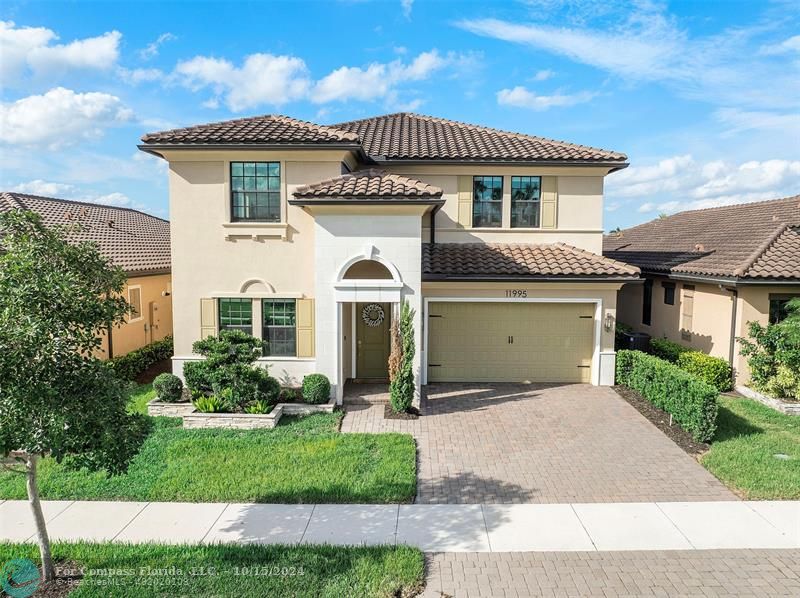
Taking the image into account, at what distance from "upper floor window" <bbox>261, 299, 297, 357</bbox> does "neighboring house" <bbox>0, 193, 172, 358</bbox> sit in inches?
160

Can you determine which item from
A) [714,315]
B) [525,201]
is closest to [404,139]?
[525,201]

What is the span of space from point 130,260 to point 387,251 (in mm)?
9454

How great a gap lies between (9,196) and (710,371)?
72.6ft

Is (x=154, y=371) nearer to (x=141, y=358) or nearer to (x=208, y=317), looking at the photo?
(x=141, y=358)

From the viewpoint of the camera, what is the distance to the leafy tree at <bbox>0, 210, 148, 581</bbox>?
16.9 feet

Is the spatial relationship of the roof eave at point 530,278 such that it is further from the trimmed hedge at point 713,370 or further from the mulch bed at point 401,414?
the mulch bed at point 401,414

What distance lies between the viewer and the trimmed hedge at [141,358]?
1457 cm

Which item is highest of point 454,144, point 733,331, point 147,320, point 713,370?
point 454,144

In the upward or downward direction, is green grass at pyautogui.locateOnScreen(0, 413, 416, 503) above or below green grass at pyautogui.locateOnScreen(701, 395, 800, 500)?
below

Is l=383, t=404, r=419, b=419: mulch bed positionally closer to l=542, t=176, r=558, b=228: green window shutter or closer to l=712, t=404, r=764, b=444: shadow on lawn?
l=712, t=404, r=764, b=444: shadow on lawn

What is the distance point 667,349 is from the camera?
15.9 metres

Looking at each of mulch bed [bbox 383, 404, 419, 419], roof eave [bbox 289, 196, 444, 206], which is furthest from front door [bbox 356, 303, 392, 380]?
roof eave [bbox 289, 196, 444, 206]

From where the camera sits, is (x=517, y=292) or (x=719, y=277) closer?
(x=719, y=277)

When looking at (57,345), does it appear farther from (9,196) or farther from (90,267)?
(9,196)
